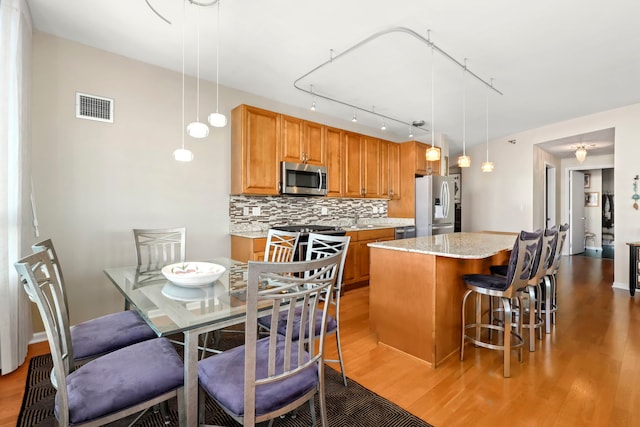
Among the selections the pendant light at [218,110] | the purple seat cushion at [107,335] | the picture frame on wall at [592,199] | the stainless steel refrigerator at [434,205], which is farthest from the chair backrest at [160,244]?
the picture frame on wall at [592,199]

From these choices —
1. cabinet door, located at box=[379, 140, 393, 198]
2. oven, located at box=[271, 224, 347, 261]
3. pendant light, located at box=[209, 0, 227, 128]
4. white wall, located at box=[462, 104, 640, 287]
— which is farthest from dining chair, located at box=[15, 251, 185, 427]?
white wall, located at box=[462, 104, 640, 287]

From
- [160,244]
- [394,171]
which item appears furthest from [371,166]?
Answer: [160,244]

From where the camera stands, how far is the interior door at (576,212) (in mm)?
7301

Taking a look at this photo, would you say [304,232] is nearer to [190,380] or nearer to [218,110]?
[218,110]

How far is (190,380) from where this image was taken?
47.9 inches

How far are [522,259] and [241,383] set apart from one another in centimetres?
194

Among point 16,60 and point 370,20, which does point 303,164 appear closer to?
point 370,20

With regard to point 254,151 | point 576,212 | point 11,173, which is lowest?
point 576,212

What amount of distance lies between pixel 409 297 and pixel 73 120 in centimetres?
328

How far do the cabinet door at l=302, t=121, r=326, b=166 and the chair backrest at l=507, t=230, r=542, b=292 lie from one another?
2737 millimetres

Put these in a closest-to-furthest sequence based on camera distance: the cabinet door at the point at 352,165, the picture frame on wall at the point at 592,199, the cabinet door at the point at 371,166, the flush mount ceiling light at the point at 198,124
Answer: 1. the flush mount ceiling light at the point at 198,124
2. the cabinet door at the point at 352,165
3. the cabinet door at the point at 371,166
4. the picture frame on wall at the point at 592,199

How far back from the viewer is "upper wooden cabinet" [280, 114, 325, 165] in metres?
3.87

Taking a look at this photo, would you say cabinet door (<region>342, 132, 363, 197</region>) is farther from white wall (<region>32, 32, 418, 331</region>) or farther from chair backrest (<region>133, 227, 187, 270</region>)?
chair backrest (<region>133, 227, 187, 270</region>)

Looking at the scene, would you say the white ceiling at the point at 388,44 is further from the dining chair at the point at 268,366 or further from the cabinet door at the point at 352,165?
the dining chair at the point at 268,366
